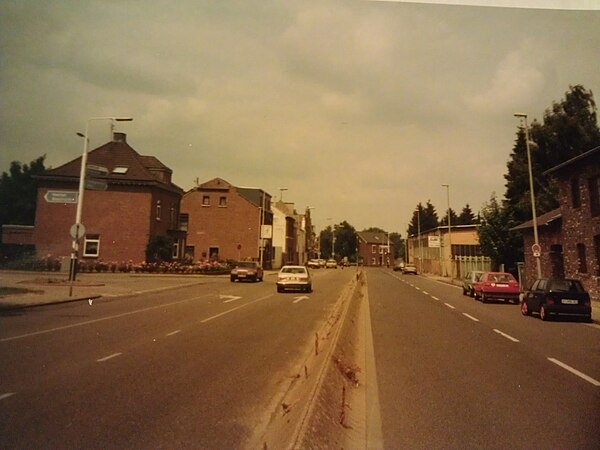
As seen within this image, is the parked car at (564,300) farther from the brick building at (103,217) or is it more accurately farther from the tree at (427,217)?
the tree at (427,217)

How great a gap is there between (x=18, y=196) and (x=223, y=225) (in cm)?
2583

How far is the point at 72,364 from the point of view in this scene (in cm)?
739

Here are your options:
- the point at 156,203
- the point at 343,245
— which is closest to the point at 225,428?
the point at 156,203

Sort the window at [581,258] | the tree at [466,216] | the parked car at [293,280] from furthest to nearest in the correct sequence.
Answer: the tree at [466,216], the window at [581,258], the parked car at [293,280]

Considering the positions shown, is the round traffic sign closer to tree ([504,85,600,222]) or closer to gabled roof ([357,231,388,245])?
tree ([504,85,600,222])

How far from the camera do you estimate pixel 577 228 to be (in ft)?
83.4

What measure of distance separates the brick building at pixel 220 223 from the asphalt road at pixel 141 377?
42.4 m

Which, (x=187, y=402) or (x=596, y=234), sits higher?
(x=596, y=234)

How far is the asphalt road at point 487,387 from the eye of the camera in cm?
459

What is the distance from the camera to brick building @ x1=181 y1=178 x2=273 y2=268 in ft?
185

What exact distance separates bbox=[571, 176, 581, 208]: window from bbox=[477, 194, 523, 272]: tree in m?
10.7

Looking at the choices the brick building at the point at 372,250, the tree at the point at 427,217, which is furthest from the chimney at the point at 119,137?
the brick building at the point at 372,250

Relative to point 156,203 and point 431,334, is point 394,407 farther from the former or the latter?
point 156,203

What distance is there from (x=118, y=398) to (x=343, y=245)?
15432 cm
